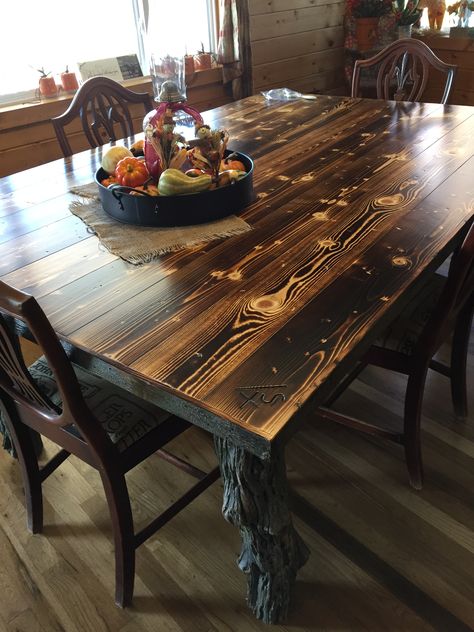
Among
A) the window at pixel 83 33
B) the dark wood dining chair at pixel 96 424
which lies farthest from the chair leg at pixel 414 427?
the window at pixel 83 33

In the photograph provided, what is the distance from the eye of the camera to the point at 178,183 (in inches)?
51.6

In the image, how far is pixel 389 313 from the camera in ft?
3.20

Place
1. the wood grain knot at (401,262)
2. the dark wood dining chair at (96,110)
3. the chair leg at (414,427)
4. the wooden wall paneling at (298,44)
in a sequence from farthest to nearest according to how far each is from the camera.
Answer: the wooden wall paneling at (298,44) → the dark wood dining chair at (96,110) → the chair leg at (414,427) → the wood grain knot at (401,262)

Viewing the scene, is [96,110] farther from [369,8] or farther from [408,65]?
[369,8]

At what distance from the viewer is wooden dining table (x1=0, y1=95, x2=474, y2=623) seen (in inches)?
32.4

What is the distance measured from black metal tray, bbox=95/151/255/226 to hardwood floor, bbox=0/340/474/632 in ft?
2.50

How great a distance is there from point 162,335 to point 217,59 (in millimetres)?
2985

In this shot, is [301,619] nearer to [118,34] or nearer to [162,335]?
[162,335]

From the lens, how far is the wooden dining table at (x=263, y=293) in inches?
32.4

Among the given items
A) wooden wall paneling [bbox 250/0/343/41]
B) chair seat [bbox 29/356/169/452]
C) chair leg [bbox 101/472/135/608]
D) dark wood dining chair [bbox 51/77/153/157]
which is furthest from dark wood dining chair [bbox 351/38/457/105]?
chair leg [bbox 101/472/135/608]

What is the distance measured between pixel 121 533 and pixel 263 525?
36 cm

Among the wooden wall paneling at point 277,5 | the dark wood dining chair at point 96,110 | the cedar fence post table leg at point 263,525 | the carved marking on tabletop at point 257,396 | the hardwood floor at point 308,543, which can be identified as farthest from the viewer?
the wooden wall paneling at point 277,5

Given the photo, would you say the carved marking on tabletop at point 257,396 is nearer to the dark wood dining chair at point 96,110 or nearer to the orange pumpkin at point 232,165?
the orange pumpkin at point 232,165

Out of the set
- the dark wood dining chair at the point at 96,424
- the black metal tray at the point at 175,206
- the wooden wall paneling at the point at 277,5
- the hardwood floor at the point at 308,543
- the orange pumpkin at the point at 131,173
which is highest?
the wooden wall paneling at the point at 277,5
